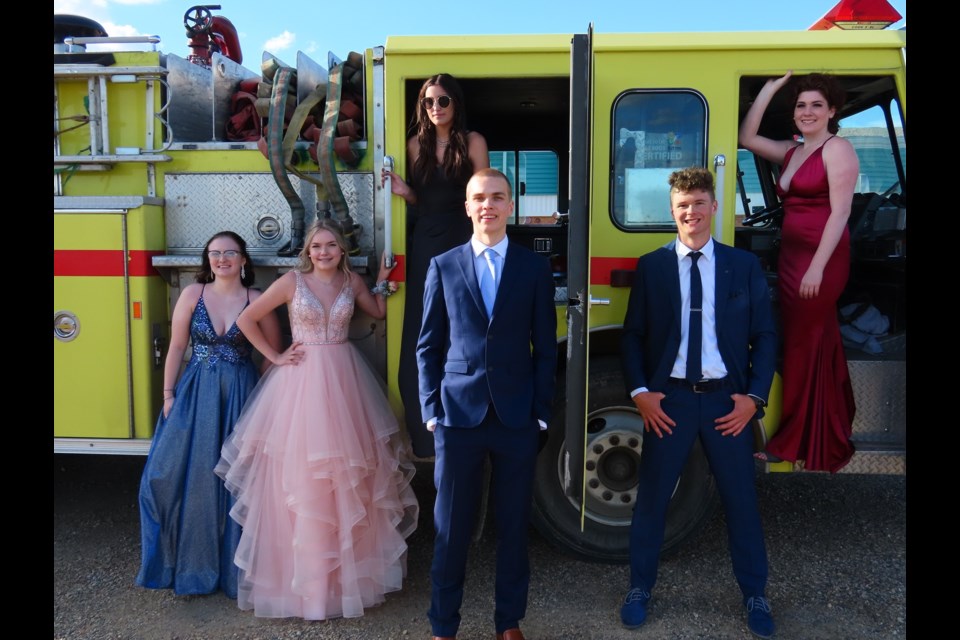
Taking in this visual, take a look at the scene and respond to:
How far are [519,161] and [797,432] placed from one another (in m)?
2.90

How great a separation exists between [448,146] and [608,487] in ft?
6.26

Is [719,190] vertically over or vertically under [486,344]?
over

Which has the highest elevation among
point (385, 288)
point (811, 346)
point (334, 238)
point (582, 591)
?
point (334, 238)

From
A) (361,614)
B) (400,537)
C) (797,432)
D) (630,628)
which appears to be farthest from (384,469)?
(797,432)

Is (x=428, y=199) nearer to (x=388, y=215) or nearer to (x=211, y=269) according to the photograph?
(x=388, y=215)

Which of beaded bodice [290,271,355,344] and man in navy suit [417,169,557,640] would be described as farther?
beaded bodice [290,271,355,344]

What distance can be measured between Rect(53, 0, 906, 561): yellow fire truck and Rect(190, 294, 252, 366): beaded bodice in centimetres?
32

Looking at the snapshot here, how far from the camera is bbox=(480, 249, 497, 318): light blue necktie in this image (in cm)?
296

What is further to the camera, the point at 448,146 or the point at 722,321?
the point at 448,146

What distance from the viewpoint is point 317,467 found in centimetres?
331

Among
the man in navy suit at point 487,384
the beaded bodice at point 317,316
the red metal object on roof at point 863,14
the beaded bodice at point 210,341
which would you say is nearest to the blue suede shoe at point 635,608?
the man in navy suit at point 487,384

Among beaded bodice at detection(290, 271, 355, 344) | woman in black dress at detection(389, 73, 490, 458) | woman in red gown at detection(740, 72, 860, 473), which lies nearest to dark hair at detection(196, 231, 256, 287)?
beaded bodice at detection(290, 271, 355, 344)

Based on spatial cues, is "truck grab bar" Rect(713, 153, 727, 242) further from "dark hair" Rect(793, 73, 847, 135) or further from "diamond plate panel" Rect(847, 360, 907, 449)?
"diamond plate panel" Rect(847, 360, 907, 449)

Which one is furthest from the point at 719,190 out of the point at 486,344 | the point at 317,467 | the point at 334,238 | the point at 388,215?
the point at 317,467
